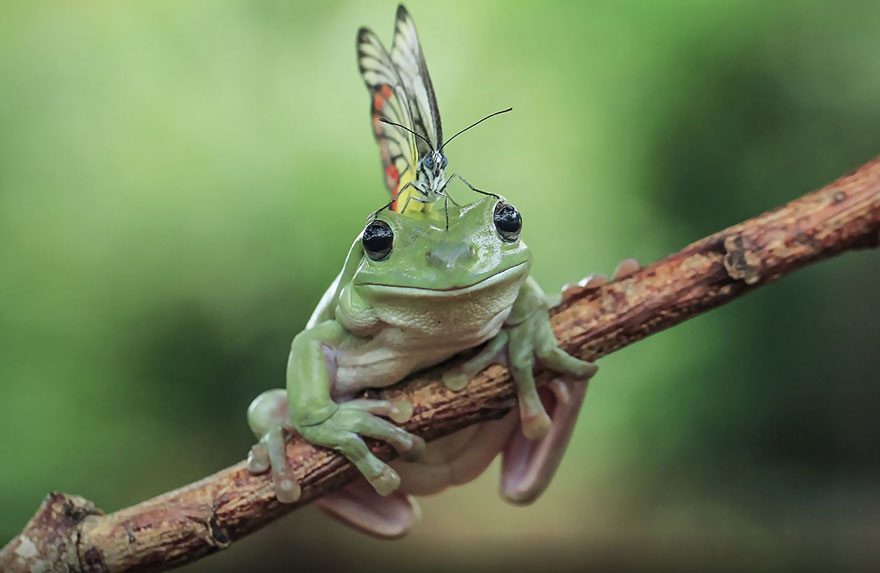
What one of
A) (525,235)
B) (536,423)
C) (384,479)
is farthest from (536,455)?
(525,235)

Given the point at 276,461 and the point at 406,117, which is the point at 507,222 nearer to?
the point at 406,117

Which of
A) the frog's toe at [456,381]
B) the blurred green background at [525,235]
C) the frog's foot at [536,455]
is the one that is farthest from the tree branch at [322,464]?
the blurred green background at [525,235]

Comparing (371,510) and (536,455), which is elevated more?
(536,455)

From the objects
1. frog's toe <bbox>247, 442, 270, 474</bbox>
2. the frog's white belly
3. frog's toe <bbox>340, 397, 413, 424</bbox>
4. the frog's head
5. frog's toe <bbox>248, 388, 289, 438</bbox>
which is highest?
the frog's head

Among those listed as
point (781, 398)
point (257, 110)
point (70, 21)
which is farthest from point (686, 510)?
point (70, 21)

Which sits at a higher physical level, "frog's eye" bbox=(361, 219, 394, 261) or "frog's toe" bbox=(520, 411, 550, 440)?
"frog's eye" bbox=(361, 219, 394, 261)

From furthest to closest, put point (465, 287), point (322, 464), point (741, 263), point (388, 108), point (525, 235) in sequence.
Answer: point (525, 235) < point (388, 108) < point (322, 464) < point (741, 263) < point (465, 287)

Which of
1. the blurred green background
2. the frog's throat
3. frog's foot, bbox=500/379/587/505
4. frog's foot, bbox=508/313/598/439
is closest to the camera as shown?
the frog's throat

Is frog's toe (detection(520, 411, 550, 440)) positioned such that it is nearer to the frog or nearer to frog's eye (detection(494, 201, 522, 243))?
the frog

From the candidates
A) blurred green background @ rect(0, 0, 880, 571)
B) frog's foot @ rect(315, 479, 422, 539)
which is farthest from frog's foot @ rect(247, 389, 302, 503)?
blurred green background @ rect(0, 0, 880, 571)

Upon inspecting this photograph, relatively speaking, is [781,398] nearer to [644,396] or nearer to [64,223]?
[644,396]
